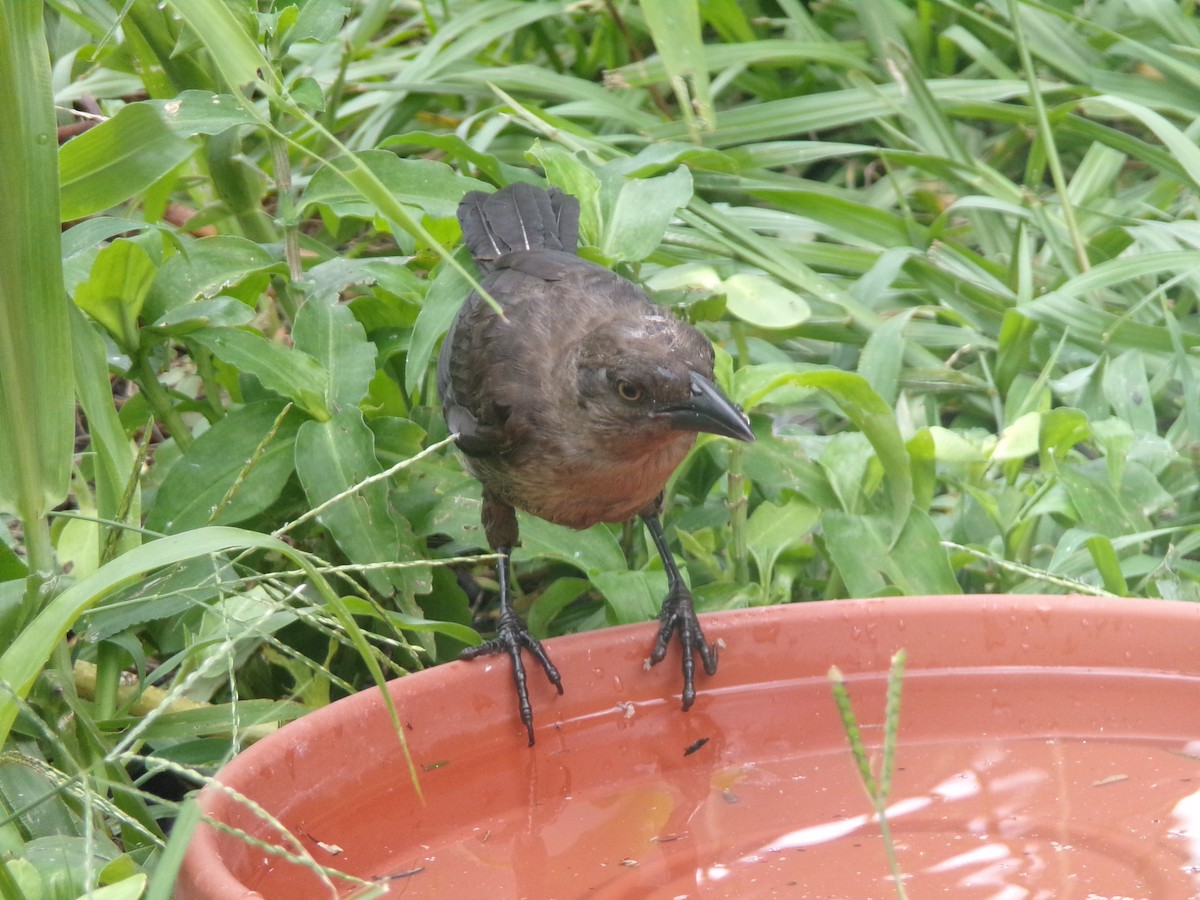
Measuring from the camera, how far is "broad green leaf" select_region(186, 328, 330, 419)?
3105mm

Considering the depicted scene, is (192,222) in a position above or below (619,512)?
above

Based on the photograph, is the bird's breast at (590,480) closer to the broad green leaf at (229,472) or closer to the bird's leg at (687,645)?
the bird's leg at (687,645)

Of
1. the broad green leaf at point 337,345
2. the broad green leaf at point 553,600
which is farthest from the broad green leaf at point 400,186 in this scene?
the broad green leaf at point 553,600

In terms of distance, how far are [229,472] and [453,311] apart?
620 mm

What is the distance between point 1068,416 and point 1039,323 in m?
0.73

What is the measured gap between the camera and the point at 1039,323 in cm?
401

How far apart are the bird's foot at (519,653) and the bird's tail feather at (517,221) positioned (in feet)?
3.79

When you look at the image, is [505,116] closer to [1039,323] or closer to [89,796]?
[1039,323]

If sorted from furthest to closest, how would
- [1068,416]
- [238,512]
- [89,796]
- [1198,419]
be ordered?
1. [1198,419]
2. [1068,416]
3. [238,512]
4. [89,796]

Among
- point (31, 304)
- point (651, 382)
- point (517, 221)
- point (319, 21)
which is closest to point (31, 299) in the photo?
point (31, 304)

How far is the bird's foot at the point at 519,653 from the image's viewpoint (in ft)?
8.77

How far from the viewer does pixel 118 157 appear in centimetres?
250

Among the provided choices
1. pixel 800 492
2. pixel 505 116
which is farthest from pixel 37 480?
pixel 505 116

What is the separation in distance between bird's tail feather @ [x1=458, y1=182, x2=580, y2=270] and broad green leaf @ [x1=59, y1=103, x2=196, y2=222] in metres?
1.26
